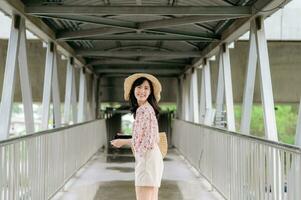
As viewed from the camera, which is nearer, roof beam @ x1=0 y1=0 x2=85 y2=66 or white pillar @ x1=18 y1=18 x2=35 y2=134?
roof beam @ x1=0 y1=0 x2=85 y2=66

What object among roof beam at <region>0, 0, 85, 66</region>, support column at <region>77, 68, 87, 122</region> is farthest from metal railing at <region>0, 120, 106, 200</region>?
support column at <region>77, 68, 87, 122</region>

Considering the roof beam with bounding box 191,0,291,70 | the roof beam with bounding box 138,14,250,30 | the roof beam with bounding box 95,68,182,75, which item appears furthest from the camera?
the roof beam with bounding box 95,68,182,75

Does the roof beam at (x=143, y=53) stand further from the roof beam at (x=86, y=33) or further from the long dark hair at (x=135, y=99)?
the long dark hair at (x=135, y=99)

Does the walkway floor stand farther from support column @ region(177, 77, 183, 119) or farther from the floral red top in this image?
support column @ region(177, 77, 183, 119)

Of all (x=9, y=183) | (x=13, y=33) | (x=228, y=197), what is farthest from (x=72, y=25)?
(x=9, y=183)

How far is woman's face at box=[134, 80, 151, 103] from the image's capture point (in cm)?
417

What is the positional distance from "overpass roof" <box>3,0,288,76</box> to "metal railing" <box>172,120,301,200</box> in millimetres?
1894

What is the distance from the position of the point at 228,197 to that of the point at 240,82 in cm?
1035

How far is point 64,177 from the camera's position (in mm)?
8398

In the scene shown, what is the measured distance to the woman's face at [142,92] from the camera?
13.7 ft

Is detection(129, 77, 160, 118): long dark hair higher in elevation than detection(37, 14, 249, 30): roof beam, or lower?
lower

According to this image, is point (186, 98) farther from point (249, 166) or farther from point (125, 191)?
point (249, 166)

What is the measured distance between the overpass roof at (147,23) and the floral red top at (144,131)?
11.3 feet

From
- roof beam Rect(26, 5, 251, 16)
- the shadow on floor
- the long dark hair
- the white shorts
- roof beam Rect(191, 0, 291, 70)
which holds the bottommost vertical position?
the shadow on floor
